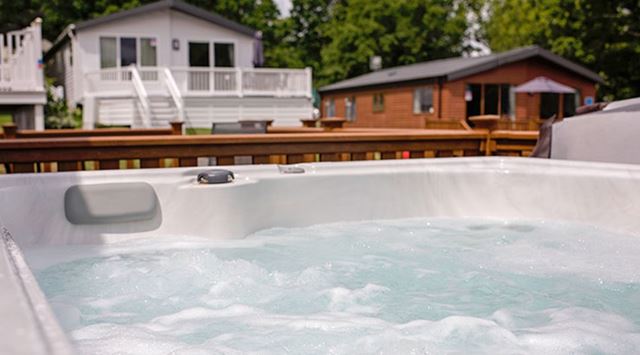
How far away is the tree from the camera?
31.2 m

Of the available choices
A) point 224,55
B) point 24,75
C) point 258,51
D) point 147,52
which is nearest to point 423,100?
point 258,51

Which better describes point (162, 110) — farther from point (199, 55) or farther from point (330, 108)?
point (330, 108)

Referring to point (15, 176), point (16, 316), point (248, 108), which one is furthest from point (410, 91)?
point (16, 316)

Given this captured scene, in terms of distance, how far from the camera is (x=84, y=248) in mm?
2955

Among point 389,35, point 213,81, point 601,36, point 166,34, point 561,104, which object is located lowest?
point 561,104

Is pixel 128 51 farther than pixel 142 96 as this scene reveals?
Yes

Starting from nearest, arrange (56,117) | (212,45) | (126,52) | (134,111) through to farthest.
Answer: (56,117) → (134,111) → (126,52) → (212,45)

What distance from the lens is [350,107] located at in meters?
23.1

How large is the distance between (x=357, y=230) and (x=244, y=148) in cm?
96

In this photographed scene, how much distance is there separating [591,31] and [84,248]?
895 inches

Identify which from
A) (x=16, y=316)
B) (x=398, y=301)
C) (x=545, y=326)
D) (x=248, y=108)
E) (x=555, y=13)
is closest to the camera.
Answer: (x=16, y=316)

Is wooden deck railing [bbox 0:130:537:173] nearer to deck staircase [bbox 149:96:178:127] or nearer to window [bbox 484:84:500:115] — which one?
deck staircase [bbox 149:96:178:127]

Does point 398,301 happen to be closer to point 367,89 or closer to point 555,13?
point 367,89

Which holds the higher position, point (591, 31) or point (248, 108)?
point (591, 31)
